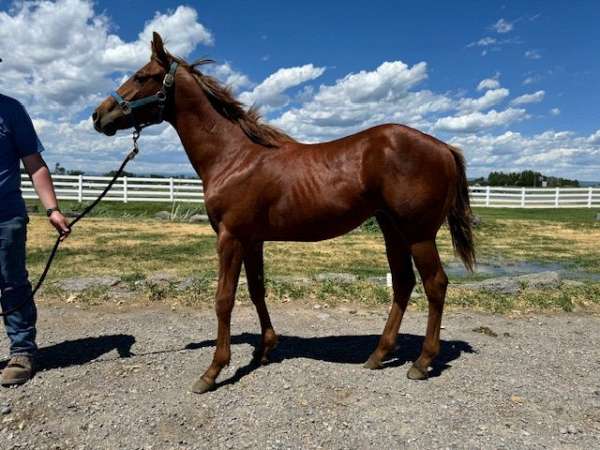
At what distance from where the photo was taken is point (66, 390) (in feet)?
11.6

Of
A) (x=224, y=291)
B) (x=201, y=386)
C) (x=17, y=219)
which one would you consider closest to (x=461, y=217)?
(x=224, y=291)

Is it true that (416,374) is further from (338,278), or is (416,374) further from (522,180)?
(522,180)

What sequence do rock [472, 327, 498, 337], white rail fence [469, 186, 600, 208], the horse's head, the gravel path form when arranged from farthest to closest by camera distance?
white rail fence [469, 186, 600, 208]
rock [472, 327, 498, 337]
the horse's head
the gravel path

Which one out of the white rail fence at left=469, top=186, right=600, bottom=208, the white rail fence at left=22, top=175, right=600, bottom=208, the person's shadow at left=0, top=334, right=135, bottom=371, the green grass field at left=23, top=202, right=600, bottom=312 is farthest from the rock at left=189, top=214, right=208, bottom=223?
the white rail fence at left=469, top=186, right=600, bottom=208

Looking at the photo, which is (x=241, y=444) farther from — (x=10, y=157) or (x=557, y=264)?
(x=557, y=264)

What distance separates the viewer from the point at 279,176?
12.5 feet

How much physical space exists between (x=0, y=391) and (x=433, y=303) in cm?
348

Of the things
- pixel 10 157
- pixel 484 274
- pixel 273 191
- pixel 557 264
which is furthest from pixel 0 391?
pixel 557 264

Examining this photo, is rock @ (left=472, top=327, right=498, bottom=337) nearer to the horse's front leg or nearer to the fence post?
the horse's front leg

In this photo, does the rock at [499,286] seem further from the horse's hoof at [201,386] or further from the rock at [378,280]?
the horse's hoof at [201,386]

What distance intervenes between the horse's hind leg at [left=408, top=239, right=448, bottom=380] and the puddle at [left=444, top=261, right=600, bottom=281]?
4638mm

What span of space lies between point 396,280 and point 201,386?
1.94 metres

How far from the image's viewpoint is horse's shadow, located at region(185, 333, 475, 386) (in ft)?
13.9

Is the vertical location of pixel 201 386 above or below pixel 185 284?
below
